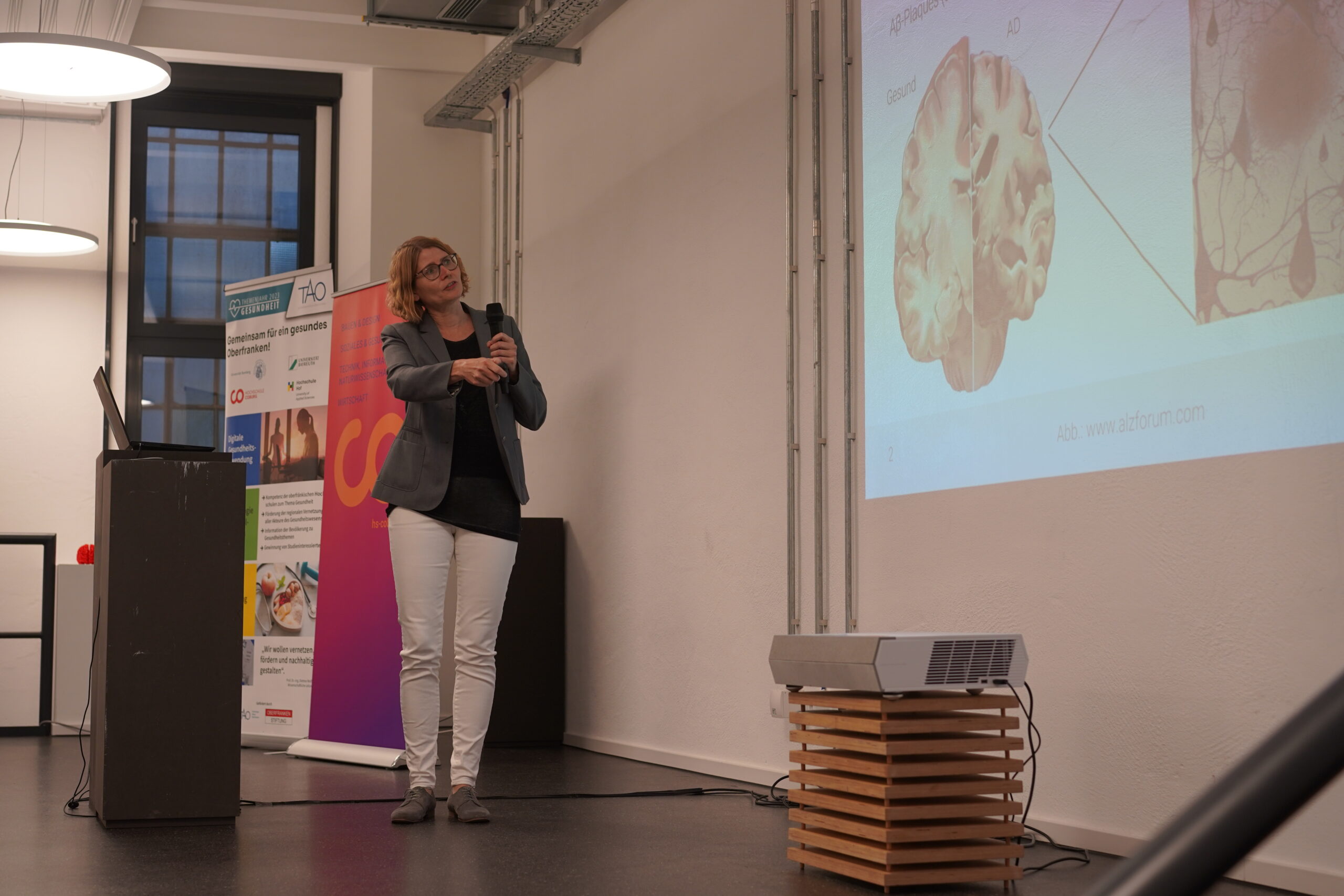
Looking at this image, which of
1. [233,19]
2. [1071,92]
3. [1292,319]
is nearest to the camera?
[1292,319]

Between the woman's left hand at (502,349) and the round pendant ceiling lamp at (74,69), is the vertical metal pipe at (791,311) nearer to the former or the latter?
the woman's left hand at (502,349)

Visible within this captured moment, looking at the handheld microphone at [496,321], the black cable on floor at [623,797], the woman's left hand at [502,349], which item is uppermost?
the handheld microphone at [496,321]

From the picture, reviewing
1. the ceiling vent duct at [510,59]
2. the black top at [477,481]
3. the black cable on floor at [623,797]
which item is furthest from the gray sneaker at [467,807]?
the ceiling vent duct at [510,59]

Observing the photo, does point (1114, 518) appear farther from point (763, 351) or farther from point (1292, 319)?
point (763, 351)

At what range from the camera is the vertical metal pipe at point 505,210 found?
6.49 metres

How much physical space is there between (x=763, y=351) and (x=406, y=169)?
3353 mm

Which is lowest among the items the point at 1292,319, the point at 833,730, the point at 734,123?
the point at 833,730

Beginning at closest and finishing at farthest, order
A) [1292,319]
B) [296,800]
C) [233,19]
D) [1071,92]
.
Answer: [1292,319]
[1071,92]
[296,800]
[233,19]

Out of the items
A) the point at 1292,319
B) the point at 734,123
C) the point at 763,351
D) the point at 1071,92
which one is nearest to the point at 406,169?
the point at 734,123

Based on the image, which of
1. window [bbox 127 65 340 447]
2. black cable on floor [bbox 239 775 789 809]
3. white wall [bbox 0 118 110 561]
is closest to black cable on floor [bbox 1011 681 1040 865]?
black cable on floor [bbox 239 775 789 809]

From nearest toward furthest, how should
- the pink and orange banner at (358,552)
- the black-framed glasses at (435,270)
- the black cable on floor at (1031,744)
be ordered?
the black cable on floor at (1031,744) < the black-framed glasses at (435,270) < the pink and orange banner at (358,552)

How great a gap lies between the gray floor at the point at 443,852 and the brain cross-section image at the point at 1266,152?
110cm

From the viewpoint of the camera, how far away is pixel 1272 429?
96.7 inches

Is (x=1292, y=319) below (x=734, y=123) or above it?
below
